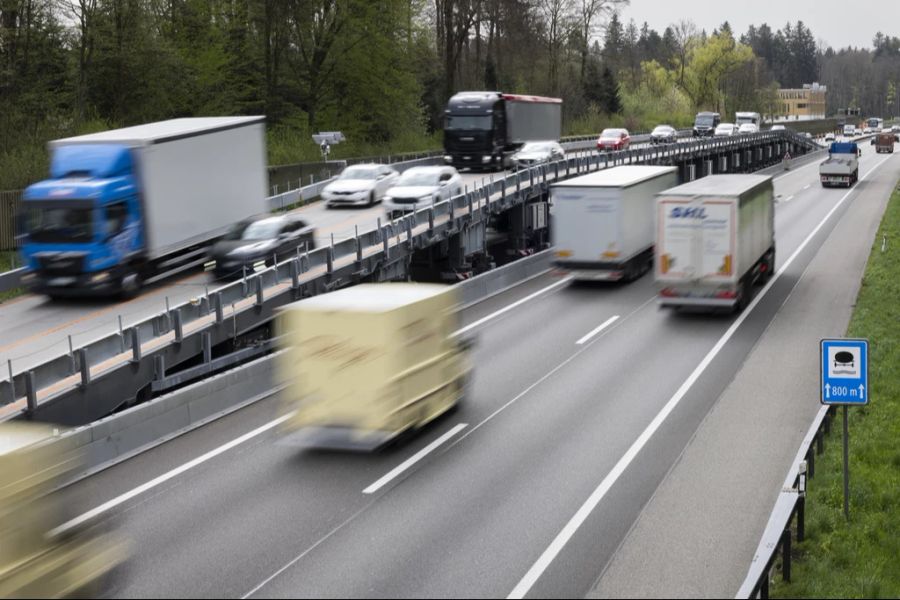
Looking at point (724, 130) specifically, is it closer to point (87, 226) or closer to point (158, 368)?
point (87, 226)

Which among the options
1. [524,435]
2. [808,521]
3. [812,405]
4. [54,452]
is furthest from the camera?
[812,405]

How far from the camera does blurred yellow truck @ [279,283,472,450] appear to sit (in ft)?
52.1

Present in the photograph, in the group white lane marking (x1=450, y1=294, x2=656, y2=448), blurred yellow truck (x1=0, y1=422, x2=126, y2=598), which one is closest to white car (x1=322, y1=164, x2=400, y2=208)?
white lane marking (x1=450, y1=294, x2=656, y2=448)

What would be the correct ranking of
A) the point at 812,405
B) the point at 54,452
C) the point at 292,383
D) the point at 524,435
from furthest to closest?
1. the point at 812,405
2. the point at 524,435
3. the point at 292,383
4. the point at 54,452

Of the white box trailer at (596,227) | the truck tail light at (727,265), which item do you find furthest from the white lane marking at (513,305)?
the truck tail light at (727,265)

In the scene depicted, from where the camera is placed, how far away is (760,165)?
8931 centimetres

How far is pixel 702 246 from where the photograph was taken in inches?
1043

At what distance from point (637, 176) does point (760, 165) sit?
59.5m

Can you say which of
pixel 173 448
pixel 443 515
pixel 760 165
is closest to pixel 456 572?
pixel 443 515

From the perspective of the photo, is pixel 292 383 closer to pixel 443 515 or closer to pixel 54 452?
pixel 443 515

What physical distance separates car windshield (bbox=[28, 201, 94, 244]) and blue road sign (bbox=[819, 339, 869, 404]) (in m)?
18.4

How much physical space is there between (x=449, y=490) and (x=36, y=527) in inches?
254

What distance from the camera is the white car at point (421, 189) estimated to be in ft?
127

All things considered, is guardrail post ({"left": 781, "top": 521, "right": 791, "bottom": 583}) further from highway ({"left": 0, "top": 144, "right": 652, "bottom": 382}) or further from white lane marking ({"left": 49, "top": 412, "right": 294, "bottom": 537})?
highway ({"left": 0, "top": 144, "right": 652, "bottom": 382})
